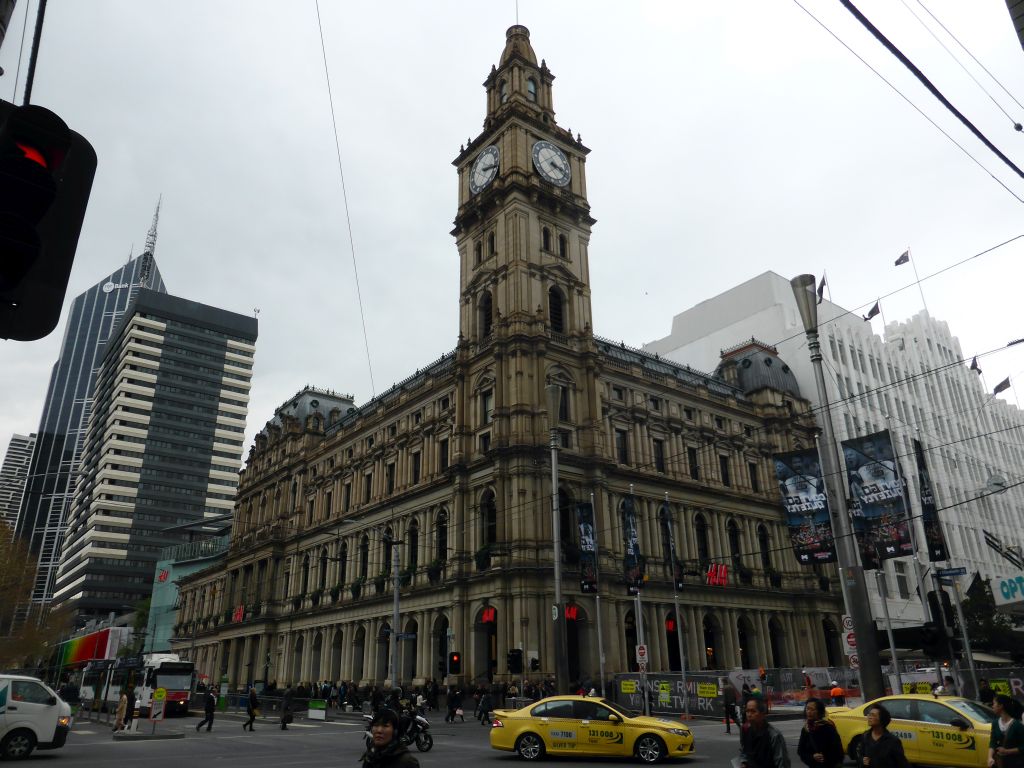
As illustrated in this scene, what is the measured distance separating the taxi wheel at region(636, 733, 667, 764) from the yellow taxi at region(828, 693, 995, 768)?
4265 mm

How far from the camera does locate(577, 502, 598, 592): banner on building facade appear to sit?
3462 cm

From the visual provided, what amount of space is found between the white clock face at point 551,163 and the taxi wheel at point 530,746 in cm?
4341

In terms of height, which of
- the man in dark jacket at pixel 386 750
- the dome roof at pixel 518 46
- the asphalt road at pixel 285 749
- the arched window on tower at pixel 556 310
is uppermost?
the dome roof at pixel 518 46

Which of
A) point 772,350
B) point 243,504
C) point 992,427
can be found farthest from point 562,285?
point 992,427

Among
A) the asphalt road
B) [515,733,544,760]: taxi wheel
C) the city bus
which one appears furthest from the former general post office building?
[515,733,544,760]: taxi wheel

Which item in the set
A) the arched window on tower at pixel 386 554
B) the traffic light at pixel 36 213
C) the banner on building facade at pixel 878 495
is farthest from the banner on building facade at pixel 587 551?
the traffic light at pixel 36 213

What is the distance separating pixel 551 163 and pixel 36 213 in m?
54.7

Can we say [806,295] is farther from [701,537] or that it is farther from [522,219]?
[701,537]

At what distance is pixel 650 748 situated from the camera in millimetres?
17906

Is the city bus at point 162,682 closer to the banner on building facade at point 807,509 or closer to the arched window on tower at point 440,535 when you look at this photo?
the arched window on tower at point 440,535

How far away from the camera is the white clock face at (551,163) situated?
181 ft

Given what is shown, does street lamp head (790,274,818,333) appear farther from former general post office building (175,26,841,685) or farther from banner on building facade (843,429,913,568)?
former general post office building (175,26,841,685)

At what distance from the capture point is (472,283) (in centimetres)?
5419

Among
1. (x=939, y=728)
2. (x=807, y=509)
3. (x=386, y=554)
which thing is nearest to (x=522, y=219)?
(x=386, y=554)
